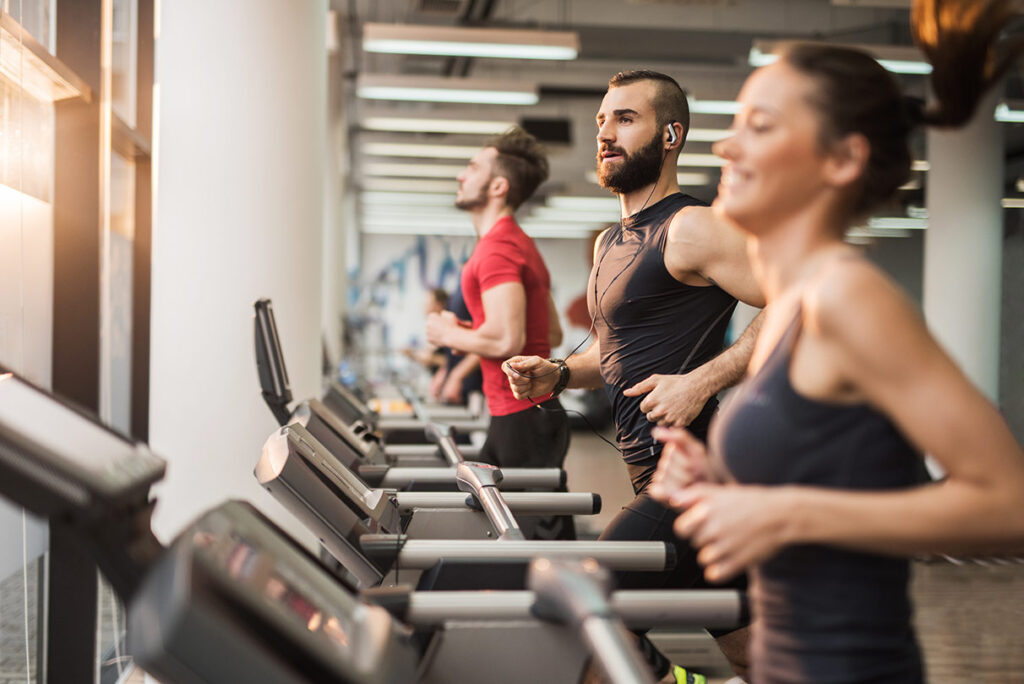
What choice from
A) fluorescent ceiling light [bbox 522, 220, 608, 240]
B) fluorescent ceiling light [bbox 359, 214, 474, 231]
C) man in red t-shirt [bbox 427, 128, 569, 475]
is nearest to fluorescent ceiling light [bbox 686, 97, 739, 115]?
man in red t-shirt [bbox 427, 128, 569, 475]

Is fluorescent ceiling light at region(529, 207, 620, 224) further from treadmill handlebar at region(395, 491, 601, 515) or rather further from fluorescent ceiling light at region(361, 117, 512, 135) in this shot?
treadmill handlebar at region(395, 491, 601, 515)

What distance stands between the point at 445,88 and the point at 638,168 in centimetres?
538

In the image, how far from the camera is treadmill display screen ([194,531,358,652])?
978 millimetres

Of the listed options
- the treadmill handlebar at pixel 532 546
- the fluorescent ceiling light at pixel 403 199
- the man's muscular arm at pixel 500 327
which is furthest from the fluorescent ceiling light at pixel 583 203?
the treadmill handlebar at pixel 532 546

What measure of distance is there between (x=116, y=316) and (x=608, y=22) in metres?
6.44

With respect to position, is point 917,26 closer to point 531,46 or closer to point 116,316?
point 116,316

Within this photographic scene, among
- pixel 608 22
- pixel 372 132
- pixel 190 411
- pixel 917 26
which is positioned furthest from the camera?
pixel 372 132

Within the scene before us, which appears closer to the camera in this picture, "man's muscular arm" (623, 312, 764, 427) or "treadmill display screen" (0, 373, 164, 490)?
"treadmill display screen" (0, 373, 164, 490)

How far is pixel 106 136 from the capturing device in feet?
9.87

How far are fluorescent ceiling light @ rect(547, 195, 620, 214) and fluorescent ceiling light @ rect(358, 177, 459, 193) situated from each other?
133 cm

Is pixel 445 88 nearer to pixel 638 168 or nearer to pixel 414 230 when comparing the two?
pixel 638 168

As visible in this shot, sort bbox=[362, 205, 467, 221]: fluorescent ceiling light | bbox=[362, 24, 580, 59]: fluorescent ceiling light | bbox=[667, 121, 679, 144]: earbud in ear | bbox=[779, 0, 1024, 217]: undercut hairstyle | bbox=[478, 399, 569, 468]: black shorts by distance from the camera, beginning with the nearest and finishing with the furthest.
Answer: bbox=[779, 0, 1024, 217]: undercut hairstyle → bbox=[667, 121, 679, 144]: earbud in ear → bbox=[478, 399, 569, 468]: black shorts → bbox=[362, 24, 580, 59]: fluorescent ceiling light → bbox=[362, 205, 467, 221]: fluorescent ceiling light

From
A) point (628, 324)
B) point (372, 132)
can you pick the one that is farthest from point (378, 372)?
point (628, 324)

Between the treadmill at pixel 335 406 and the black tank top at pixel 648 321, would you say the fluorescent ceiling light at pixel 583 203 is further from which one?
the black tank top at pixel 648 321
